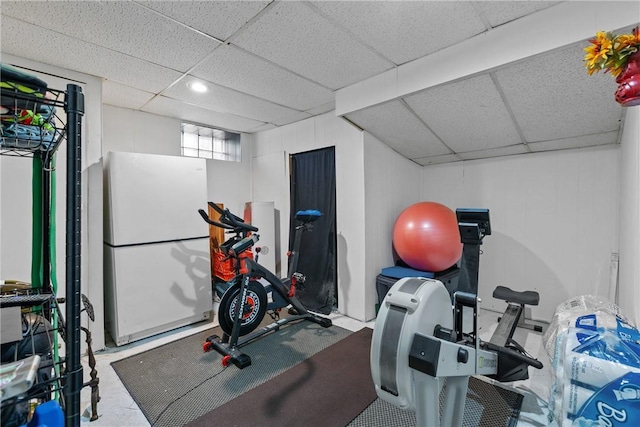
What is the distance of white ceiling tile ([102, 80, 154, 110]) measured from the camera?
2.86 metres

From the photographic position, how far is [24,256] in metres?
2.32

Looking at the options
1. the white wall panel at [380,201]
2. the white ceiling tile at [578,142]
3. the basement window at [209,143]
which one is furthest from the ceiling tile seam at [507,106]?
the basement window at [209,143]

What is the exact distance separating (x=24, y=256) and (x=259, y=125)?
2890 millimetres

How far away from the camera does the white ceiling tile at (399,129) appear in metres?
2.85

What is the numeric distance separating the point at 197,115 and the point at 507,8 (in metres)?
3.29

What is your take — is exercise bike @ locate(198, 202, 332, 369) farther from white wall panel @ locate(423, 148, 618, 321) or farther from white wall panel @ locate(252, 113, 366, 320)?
white wall panel @ locate(423, 148, 618, 321)

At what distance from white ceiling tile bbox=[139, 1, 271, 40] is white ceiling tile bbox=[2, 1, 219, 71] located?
0.09m

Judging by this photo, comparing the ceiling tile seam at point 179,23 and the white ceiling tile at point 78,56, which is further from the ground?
the ceiling tile seam at point 179,23

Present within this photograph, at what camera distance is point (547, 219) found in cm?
329

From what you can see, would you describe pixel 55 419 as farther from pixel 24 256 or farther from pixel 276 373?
pixel 24 256

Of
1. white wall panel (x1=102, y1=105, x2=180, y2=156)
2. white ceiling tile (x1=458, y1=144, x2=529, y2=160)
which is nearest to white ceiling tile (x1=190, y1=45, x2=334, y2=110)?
white wall panel (x1=102, y1=105, x2=180, y2=156)

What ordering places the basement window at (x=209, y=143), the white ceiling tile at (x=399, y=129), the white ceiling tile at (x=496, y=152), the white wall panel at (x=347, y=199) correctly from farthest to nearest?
the basement window at (x=209, y=143), the white wall panel at (x=347, y=199), the white ceiling tile at (x=496, y=152), the white ceiling tile at (x=399, y=129)

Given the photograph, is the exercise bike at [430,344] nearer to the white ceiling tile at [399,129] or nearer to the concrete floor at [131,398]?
the concrete floor at [131,398]

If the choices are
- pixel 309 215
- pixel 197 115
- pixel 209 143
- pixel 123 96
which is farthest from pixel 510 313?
pixel 123 96
